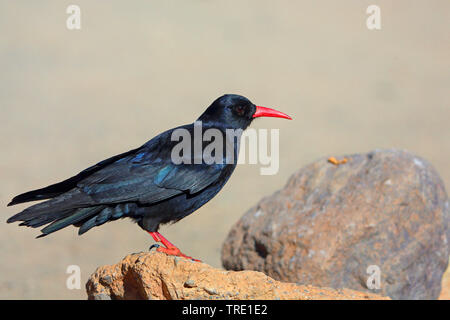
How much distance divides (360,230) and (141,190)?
102 inches

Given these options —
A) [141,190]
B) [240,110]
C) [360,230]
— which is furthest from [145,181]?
[360,230]

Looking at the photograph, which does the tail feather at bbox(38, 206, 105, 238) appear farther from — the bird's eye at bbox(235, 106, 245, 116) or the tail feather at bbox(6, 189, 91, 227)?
the bird's eye at bbox(235, 106, 245, 116)

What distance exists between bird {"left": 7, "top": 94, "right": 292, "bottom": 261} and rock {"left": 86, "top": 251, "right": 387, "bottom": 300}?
338 millimetres

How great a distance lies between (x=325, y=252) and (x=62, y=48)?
13222 mm

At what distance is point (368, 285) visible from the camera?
23.3 feet

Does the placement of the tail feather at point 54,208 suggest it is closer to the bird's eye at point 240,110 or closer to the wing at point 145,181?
the wing at point 145,181

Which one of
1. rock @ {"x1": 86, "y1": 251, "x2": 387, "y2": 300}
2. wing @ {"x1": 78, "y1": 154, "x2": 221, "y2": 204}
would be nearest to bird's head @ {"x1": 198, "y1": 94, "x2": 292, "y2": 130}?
wing @ {"x1": 78, "y1": 154, "x2": 221, "y2": 204}

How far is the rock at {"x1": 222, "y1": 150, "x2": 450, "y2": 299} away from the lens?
711 centimetres

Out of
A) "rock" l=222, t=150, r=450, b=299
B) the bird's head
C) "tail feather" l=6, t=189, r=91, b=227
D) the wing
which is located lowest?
"rock" l=222, t=150, r=450, b=299

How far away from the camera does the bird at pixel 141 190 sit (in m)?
5.34

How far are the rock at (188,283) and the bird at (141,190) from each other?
1.11 feet

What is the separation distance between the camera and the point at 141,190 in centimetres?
554
